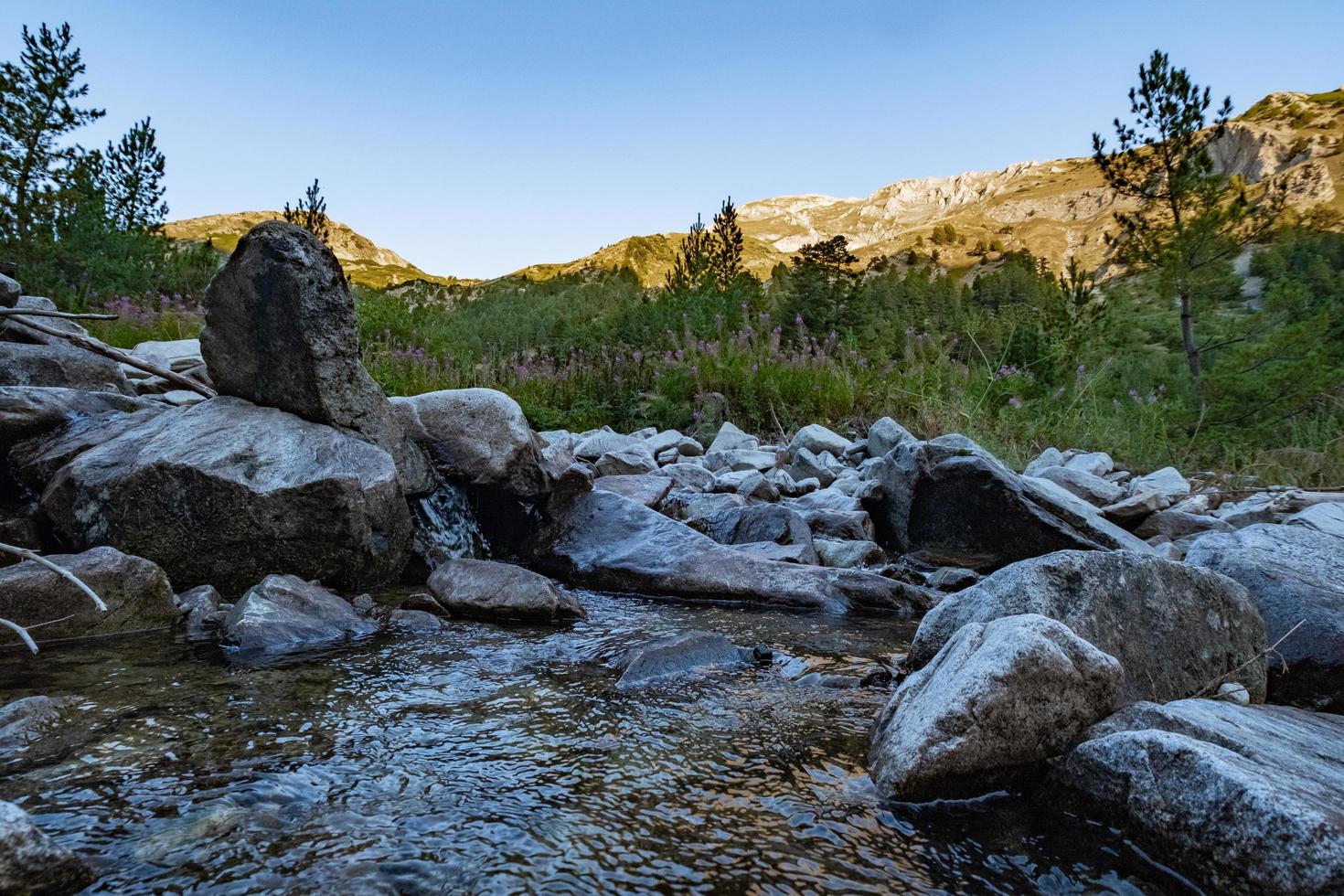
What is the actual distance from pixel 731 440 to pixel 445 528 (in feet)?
14.4

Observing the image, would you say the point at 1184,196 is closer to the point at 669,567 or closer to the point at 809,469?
the point at 809,469

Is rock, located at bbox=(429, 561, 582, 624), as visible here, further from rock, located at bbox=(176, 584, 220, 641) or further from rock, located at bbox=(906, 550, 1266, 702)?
rock, located at bbox=(906, 550, 1266, 702)

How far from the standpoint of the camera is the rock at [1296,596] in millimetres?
2793

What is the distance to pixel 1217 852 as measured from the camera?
5.31ft

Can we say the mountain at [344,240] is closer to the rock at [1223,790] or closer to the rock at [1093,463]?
the rock at [1093,463]

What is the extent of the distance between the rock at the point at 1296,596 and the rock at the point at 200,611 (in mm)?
4359

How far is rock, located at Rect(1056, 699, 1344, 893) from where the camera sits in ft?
4.95

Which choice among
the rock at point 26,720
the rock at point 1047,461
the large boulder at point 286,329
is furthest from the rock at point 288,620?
the rock at point 1047,461

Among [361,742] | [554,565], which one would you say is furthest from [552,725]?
[554,565]

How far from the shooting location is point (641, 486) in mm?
6293

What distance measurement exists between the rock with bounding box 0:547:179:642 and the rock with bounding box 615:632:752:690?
86.2 inches

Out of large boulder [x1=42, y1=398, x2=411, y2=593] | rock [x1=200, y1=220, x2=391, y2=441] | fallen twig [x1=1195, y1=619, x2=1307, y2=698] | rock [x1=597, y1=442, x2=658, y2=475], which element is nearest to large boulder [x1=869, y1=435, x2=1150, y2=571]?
fallen twig [x1=1195, y1=619, x2=1307, y2=698]

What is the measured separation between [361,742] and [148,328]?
11172 mm

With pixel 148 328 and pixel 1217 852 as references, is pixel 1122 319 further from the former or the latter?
pixel 148 328
